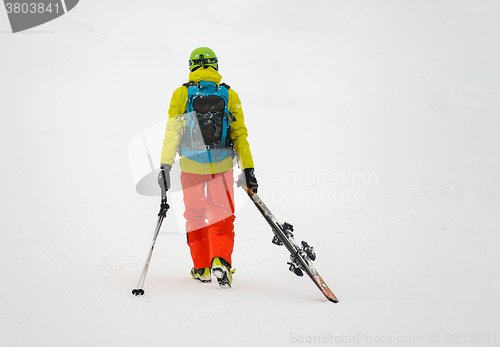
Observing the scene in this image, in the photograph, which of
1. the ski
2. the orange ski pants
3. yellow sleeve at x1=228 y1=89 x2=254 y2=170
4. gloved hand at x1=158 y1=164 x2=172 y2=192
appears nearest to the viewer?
the ski

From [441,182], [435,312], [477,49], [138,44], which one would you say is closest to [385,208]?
[441,182]

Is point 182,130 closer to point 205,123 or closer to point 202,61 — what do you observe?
point 205,123

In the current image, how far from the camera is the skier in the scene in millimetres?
3562

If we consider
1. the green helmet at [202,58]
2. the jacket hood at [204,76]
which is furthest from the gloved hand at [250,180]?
the green helmet at [202,58]

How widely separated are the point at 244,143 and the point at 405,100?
12.4m

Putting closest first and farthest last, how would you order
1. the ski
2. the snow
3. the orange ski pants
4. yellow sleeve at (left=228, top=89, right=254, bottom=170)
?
1. the snow
2. the ski
3. the orange ski pants
4. yellow sleeve at (left=228, top=89, right=254, bottom=170)

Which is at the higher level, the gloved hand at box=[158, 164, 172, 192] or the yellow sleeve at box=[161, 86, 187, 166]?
the yellow sleeve at box=[161, 86, 187, 166]

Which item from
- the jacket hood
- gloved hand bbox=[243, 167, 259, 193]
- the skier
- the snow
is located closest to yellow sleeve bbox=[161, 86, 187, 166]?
the skier

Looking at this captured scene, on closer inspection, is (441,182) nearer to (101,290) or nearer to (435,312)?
(435,312)

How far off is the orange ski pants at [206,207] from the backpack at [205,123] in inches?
8.7

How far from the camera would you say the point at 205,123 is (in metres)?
3.56

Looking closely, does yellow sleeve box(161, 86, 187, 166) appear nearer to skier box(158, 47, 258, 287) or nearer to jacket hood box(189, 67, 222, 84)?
skier box(158, 47, 258, 287)

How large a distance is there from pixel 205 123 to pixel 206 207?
877 mm

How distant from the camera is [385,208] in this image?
250 inches
